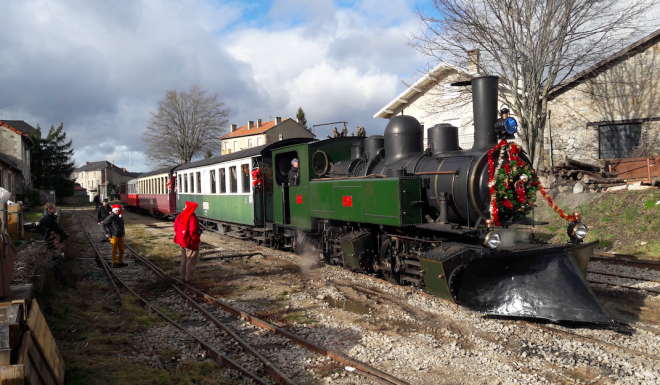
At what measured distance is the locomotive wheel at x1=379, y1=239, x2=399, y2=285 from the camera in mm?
6973

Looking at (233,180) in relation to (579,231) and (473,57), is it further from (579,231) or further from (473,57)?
(579,231)

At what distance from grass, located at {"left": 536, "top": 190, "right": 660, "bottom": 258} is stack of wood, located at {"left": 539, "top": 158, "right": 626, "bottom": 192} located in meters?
0.70

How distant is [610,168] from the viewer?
46.9 feet

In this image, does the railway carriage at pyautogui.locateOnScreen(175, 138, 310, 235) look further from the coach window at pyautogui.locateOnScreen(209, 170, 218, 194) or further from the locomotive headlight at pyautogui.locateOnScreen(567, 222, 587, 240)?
the locomotive headlight at pyautogui.locateOnScreen(567, 222, 587, 240)

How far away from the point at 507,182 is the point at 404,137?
2.22 metres

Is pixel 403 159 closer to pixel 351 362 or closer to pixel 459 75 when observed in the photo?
pixel 351 362

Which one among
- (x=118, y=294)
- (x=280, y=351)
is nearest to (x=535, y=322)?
(x=280, y=351)

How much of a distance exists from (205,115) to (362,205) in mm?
39260

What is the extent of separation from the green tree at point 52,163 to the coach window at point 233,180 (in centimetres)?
3924

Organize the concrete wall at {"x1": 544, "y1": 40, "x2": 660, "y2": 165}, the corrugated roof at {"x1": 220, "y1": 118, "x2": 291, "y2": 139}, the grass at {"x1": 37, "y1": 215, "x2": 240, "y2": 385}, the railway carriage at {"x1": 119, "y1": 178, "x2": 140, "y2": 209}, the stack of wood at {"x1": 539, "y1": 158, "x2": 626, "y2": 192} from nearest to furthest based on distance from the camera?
the grass at {"x1": 37, "y1": 215, "x2": 240, "y2": 385} < the stack of wood at {"x1": 539, "y1": 158, "x2": 626, "y2": 192} < the concrete wall at {"x1": 544, "y1": 40, "x2": 660, "y2": 165} < the railway carriage at {"x1": 119, "y1": 178, "x2": 140, "y2": 209} < the corrugated roof at {"x1": 220, "y1": 118, "x2": 291, "y2": 139}

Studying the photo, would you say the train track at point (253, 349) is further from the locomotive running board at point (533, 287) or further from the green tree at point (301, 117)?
the green tree at point (301, 117)

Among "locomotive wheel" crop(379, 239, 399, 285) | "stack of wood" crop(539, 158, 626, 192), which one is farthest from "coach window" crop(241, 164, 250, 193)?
"stack of wood" crop(539, 158, 626, 192)

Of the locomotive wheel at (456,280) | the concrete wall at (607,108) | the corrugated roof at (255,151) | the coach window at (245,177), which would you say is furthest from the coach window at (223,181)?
the concrete wall at (607,108)

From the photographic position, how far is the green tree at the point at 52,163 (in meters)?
44.0
